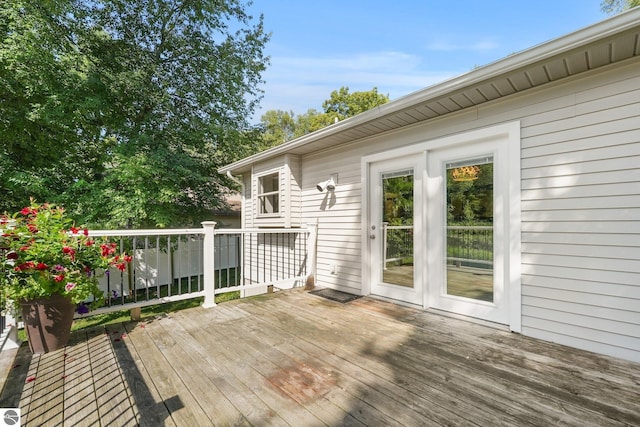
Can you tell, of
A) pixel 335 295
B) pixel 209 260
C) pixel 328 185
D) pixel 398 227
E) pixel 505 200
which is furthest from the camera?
pixel 328 185

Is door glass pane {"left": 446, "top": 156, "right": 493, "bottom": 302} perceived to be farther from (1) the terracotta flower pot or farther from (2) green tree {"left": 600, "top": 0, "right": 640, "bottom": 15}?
(2) green tree {"left": 600, "top": 0, "right": 640, "bottom": 15}

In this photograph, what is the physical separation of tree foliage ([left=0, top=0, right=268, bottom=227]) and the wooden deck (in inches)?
183

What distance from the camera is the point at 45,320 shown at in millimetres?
2293

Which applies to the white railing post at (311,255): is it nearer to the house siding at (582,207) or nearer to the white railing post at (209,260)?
the white railing post at (209,260)

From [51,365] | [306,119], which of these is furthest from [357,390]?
[306,119]

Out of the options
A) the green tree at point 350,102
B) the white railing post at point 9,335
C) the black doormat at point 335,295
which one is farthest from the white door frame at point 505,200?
the green tree at point 350,102

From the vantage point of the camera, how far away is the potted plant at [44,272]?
7.09ft

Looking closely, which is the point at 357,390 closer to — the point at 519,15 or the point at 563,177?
the point at 563,177

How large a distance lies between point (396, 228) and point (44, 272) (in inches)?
139

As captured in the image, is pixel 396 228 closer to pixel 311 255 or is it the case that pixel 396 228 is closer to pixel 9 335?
pixel 311 255

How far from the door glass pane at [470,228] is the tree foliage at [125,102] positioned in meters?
5.78

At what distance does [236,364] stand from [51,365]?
1360 millimetres

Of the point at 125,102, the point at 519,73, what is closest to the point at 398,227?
the point at 519,73

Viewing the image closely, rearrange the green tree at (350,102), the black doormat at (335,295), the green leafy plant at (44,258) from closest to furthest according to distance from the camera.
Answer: the green leafy plant at (44,258) < the black doormat at (335,295) < the green tree at (350,102)
